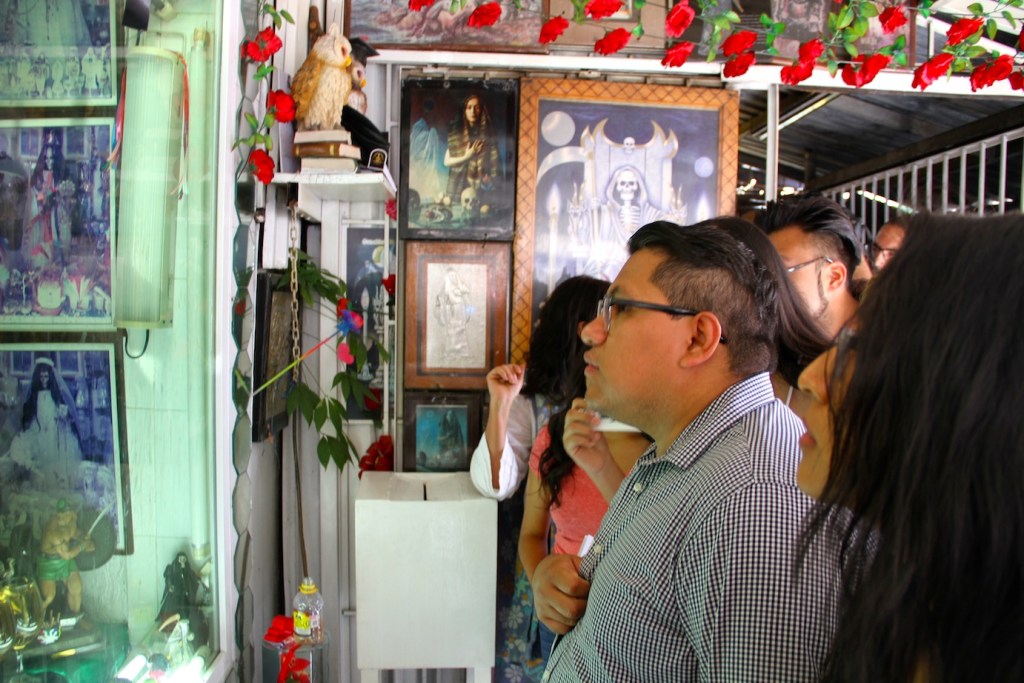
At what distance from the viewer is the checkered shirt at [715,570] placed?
2.39ft

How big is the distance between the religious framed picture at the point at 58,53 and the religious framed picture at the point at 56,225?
1.7 inches

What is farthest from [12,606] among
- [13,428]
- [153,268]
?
[153,268]

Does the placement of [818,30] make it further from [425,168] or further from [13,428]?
[13,428]

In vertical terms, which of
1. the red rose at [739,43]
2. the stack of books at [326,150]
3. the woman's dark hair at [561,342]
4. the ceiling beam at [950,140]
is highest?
the red rose at [739,43]

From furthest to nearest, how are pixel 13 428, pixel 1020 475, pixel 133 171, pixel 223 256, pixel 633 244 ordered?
pixel 223 256, pixel 133 171, pixel 633 244, pixel 13 428, pixel 1020 475

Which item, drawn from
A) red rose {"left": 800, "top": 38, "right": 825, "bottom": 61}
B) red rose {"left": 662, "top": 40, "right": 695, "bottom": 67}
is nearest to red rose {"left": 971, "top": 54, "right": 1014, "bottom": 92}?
red rose {"left": 800, "top": 38, "right": 825, "bottom": 61}

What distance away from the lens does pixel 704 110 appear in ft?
8.49

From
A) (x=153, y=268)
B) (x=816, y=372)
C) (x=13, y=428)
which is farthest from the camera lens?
(x=153, y=268)

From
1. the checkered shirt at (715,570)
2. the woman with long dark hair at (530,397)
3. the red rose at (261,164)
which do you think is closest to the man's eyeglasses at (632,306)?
the checkered shirt at (715,570)

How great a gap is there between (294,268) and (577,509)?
4.26 ft

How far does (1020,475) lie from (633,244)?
0.78m

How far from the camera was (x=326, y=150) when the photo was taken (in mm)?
2260

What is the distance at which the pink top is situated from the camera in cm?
179

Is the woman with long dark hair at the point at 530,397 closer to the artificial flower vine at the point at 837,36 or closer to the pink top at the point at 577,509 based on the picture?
the pink top at the point at 577,509
